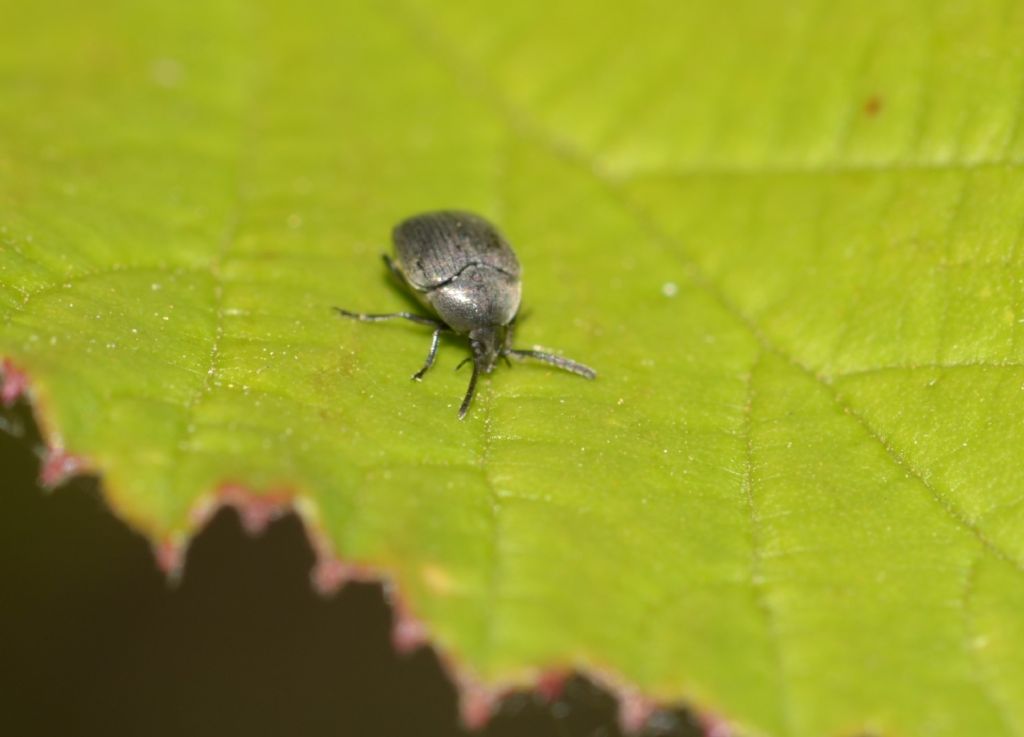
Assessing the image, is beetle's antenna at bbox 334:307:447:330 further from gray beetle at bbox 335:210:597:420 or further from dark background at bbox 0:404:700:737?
dark background at bbox 0:404:700:737

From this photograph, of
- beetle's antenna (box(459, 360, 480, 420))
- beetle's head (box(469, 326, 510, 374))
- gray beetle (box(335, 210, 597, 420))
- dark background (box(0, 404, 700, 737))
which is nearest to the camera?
beetle's antenna (box(459, 360, 480, 420))

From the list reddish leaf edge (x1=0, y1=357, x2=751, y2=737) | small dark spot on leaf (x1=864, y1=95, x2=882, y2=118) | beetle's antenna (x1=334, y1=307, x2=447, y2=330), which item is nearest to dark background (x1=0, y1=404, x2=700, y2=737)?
beetle's antenna (x1=334, y1=307, x2=447, y2=330)

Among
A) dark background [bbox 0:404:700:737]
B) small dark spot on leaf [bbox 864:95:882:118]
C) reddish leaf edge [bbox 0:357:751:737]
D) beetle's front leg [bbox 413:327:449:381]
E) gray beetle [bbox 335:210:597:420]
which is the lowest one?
reddish leaf edge [bbox 0:357:751:737]

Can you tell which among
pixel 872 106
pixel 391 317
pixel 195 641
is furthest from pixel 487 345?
pixel 195 641

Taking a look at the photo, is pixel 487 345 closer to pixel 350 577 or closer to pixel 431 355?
pixel 431 355

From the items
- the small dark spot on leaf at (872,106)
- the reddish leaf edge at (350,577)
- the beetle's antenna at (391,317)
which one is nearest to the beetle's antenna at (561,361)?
the beetle's antenna at (391,317)

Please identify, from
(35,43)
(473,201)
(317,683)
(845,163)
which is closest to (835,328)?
(845,163)
